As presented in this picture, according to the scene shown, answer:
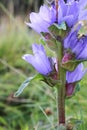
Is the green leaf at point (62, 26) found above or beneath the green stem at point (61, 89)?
above

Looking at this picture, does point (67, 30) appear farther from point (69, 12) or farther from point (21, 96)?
point (21, 96)

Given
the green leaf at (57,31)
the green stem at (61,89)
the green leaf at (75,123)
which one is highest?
the green leaf at (57,31)

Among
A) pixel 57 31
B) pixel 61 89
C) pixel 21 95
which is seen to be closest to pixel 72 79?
pixel 61 89

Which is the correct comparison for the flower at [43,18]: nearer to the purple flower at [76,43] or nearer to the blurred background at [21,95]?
the purple flower at [76,43]

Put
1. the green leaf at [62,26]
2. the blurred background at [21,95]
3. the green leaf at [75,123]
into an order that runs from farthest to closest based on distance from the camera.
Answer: the blurred background at [21,95]
the green leaf at [75,123]
the green leaf at [62,26]

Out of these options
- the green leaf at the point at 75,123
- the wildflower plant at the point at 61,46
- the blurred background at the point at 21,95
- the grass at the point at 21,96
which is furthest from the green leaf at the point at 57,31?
the grass at the point at 21,96

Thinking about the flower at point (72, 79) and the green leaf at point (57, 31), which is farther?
the flower at point (72, 79)

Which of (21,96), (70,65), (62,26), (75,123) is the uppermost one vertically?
(62,26)

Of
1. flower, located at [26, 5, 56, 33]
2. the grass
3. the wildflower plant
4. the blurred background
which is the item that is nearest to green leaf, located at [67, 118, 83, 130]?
the wildflower plant

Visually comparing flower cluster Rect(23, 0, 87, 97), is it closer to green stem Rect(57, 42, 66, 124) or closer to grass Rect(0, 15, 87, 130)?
green stem Rect(57, 42, 66, 124)
